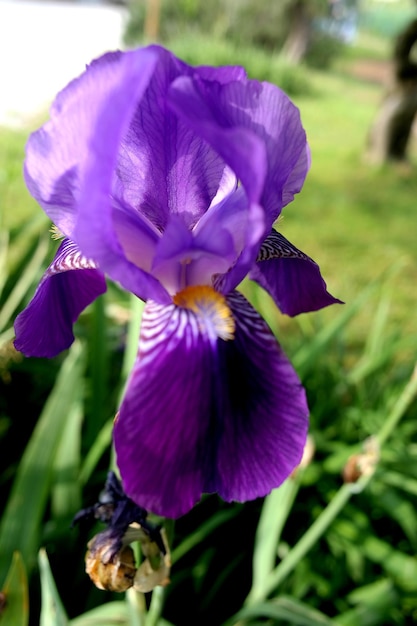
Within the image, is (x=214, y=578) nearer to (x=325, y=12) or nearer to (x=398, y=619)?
(x=398, y=619)

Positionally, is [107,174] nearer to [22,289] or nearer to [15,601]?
[15,601]

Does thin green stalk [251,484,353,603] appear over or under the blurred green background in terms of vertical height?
over

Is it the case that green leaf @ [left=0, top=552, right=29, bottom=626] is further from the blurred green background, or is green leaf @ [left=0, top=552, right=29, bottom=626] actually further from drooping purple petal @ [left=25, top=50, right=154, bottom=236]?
drooping purple petal @ [left=25, top=50, right=154, bottom=236]

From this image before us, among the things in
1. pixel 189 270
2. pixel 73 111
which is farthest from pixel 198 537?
pixel 73 111

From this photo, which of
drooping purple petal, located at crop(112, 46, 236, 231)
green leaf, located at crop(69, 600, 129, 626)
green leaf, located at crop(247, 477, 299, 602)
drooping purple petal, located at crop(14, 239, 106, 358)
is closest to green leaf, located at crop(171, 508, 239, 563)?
green leaf, located at crop(247, 477, 299, 602)

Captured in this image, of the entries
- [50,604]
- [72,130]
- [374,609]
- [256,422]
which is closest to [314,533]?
[374,609]

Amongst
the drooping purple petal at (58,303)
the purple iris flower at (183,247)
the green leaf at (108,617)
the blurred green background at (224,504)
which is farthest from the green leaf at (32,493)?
the purple iris flower at (183,247)
